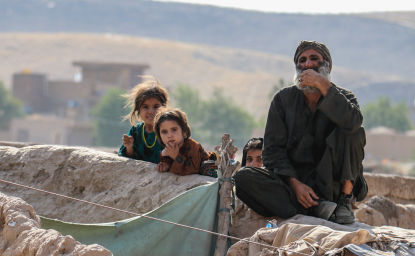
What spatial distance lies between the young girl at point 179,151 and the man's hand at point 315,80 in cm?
95

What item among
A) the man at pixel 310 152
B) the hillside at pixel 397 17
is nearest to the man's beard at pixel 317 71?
the man at pixel 310 152

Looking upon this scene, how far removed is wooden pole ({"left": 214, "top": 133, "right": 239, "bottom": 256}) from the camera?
3256 mm

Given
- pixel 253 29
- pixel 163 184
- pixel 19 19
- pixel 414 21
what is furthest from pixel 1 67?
pixel 414 21

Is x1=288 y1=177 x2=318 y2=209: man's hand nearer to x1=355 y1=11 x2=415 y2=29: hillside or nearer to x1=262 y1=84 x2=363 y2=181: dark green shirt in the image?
x1=262 y1=84 x2=363 y2=181: dark green shirt

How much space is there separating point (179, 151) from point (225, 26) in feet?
386

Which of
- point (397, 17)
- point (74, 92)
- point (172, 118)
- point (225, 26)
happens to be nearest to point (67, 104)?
point (74, 92)

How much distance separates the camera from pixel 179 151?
394 centimetres

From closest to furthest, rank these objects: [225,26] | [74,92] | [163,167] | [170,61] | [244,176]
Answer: [244,176] → [163,167] → [74,92] → [170,61] → [225,26]

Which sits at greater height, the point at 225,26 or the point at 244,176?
the point at 225,26

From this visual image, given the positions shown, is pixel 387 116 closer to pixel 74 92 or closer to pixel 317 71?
pixel 74 92

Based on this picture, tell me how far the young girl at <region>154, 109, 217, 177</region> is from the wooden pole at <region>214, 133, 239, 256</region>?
0.94ft

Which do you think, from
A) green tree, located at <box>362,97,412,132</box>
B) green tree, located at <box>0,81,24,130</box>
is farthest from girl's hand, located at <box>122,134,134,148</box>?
green tree, located at <box>362,97,412,132</box>

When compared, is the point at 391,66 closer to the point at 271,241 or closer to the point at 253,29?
the point at 253,29

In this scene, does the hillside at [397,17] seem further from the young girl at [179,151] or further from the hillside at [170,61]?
the young girl at [179,151]
